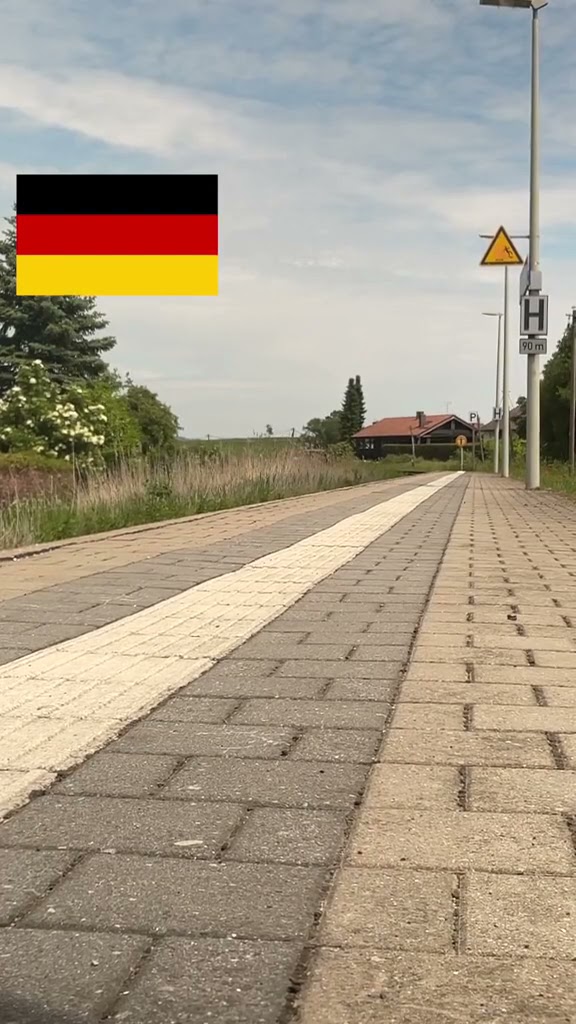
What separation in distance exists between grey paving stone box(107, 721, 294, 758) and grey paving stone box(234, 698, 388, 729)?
0.40 ft

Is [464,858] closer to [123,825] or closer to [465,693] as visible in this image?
[123,825]

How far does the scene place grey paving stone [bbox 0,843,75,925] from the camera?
2070mm

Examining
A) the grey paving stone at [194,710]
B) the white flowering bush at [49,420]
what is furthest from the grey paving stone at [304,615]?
the white flowering bush at [49,420]

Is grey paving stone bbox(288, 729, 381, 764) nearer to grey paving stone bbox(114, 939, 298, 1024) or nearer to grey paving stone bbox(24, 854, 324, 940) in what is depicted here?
grey paving stone bbox(24, 854, 324, 940)

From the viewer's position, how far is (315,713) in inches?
140

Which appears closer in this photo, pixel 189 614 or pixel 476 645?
pixel 476 645

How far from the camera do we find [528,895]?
211cm

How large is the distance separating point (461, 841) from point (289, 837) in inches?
16.1

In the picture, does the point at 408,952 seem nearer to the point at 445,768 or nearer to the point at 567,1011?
the point at 567,1011

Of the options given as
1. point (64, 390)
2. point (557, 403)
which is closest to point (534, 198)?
point (64, 390)

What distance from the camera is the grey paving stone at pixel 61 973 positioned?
1.67 meters

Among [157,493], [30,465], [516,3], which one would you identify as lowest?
[157,493]

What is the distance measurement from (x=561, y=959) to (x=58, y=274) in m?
12.9

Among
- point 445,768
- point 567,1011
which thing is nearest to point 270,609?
point 445,768
